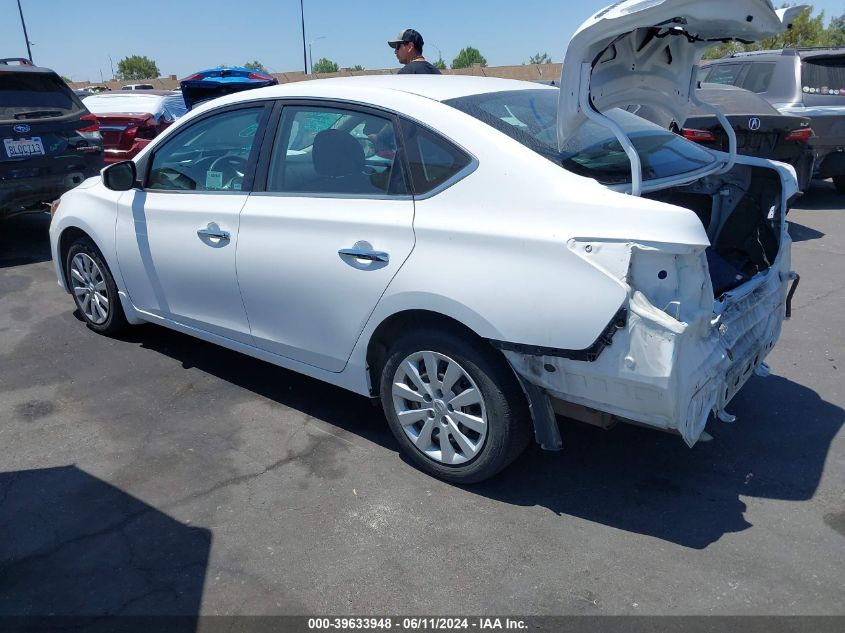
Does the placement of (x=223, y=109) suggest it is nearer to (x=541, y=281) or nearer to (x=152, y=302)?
(x=152, y=302)

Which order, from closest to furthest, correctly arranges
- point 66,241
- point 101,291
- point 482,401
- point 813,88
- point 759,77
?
point 482,401, point 101,291, point 66,241, point 813,88, point 759,77

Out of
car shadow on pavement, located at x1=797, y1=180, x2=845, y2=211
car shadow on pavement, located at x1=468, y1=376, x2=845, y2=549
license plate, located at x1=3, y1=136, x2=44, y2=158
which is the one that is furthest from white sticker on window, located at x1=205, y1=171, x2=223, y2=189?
car shadow on pavement, located at x1=797, y1=180, x2=845, y2=211

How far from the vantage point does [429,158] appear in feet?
10.7

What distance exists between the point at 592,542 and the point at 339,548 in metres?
1.04

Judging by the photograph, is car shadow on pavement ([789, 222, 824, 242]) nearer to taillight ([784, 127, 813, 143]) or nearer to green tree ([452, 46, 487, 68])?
taillight ([784, 127, 813, 143])

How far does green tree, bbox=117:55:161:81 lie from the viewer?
82.8 metres

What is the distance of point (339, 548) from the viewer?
9.86ft

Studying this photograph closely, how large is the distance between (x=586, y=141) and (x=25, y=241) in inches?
294

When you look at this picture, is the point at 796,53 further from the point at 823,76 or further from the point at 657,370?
the point at 657,370

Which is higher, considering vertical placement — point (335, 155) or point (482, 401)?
point (335, 155)

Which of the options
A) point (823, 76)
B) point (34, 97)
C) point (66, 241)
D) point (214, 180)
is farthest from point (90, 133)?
point (823, 76)

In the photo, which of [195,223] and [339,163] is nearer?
[339,163]

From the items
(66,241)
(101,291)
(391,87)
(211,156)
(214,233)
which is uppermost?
(391,87)

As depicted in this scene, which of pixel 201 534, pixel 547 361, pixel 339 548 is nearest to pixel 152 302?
pixel 201 534
